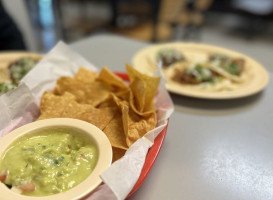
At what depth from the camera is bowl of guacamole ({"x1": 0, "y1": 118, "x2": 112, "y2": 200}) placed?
29.0 inches

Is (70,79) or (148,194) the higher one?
(70,79)

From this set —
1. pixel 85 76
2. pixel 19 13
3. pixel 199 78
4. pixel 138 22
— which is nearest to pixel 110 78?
pixel 85 76

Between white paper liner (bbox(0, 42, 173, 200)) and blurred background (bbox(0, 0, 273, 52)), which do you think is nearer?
white paper liner (bbox(0, 42, 173, 200))

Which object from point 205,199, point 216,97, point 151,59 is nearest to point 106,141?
point 205,199

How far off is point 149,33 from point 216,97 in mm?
2787

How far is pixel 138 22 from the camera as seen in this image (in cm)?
475

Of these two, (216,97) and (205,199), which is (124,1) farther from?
(205,199)

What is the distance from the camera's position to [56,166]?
2.64 feet

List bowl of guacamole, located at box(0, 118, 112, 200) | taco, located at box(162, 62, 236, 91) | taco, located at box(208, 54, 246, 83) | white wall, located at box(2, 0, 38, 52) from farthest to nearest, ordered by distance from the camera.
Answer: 1. white wall, located at box(2, 0, 38, 52)
2. taco, located at box(208, 54, 246, 83)
3. taco, located at box(162, 62, 236, 91)
4. bowl of guacamole, located at box(0, 118, 112, 200)

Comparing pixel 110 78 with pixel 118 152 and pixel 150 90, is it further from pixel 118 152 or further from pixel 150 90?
pixel 118 152

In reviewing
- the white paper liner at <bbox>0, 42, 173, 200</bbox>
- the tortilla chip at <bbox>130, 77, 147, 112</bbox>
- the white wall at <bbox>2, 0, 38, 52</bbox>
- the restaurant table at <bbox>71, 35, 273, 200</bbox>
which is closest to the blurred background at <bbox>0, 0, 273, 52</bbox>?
the white wall at <bbox>2, 0, 38, 52</bbox>

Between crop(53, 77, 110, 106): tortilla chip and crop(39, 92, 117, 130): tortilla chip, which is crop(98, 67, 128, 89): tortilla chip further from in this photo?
crop(39, 92, 117, 130): tortilla chip

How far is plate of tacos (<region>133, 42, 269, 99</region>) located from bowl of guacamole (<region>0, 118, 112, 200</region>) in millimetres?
694

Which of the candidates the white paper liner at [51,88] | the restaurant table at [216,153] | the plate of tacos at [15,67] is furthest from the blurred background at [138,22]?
the restaurant table at [216,153]
